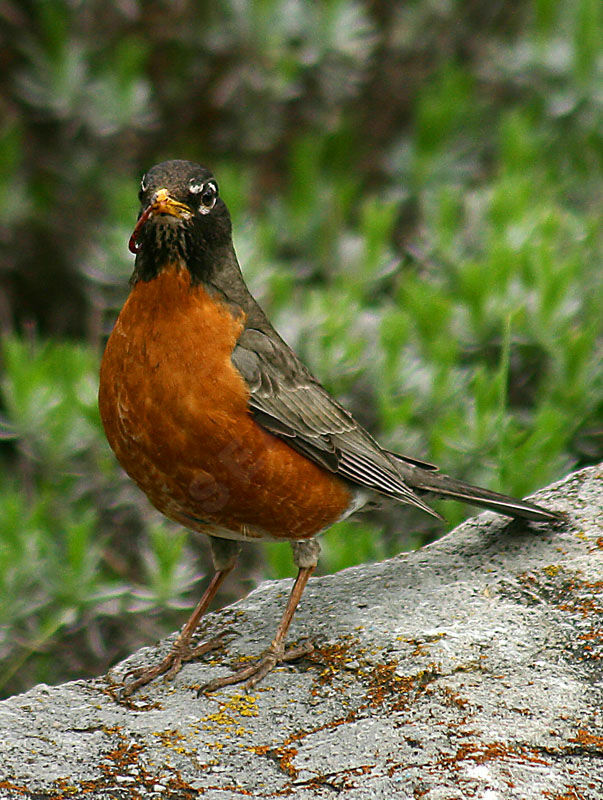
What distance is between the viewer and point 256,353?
370cm

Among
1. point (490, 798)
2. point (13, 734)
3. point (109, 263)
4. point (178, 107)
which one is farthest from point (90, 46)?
point (490, 798)

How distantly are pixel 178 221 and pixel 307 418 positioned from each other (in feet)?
2.63

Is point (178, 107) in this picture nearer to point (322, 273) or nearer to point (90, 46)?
point (90, 46)

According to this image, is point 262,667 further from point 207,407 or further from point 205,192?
point 205,192

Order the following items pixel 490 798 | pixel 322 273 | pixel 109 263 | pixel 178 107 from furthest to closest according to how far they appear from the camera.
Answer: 1. pixel 178 107
2. pixel 322 273
3. pixel 109 263
4. pixel 490 798

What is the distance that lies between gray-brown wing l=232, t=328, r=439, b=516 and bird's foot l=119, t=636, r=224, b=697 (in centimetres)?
70

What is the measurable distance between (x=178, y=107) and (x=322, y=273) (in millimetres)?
1730

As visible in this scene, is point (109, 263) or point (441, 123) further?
point (441, 123)

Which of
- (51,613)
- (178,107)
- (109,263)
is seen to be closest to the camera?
(51,613)

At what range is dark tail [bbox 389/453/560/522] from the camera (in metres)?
3.70

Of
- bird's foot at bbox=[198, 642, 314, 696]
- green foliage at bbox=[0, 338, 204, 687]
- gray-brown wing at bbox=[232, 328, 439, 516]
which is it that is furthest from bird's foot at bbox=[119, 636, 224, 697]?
green foliage at bbox=[0, 338, 204, 687]

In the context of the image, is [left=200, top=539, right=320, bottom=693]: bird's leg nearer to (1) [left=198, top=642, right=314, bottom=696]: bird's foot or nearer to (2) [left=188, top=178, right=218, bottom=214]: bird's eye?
(1) [left=198, top=642, right=314, bottom=696]: bird's foot

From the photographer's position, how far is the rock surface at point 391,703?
262 centimetres

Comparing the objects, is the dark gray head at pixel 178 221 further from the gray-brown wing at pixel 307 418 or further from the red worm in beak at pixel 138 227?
the gray-brown wing at pixel 307 418
